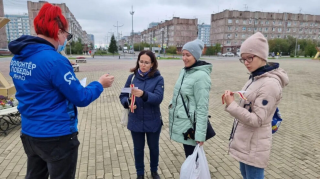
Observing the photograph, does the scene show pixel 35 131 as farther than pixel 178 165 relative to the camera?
No

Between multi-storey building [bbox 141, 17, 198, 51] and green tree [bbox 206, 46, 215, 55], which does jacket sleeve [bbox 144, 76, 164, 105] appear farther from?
multi-storey building [bbox 141, 17, 198, 51]

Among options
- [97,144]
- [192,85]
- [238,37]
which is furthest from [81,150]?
[238,37]

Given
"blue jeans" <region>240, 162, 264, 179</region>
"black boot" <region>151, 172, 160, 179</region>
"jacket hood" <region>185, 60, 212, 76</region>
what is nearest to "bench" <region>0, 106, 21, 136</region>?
"black boot" <region>151, 172, 160, 179</region>

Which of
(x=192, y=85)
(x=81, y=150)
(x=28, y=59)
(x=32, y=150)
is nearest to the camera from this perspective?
(x=28, y=59)

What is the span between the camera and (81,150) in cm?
383

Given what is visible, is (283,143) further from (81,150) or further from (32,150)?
(32,150)

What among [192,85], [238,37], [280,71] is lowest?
[192,85]

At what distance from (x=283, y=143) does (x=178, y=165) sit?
7.37 ft


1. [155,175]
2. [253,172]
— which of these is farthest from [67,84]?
[155,175]

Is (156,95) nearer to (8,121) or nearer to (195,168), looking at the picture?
(195,168)

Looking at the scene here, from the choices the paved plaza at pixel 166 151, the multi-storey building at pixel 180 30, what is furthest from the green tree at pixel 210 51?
the paved plaza at pixel 166 151

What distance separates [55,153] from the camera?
63.6 inches

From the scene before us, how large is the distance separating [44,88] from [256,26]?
88.1 m

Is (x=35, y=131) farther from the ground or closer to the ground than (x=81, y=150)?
farther from the ground
